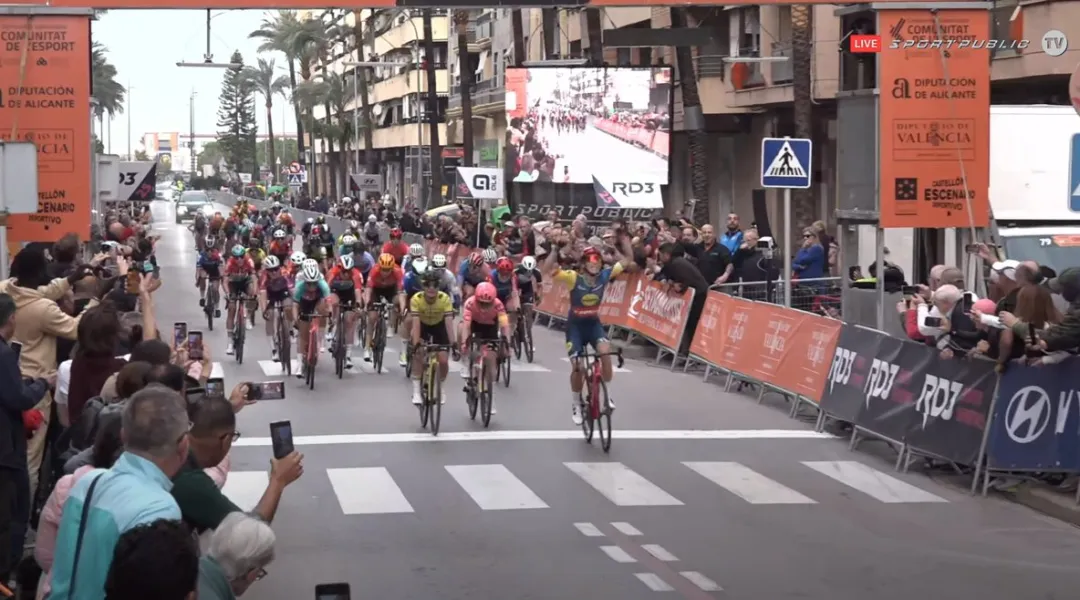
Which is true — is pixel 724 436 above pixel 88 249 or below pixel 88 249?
below

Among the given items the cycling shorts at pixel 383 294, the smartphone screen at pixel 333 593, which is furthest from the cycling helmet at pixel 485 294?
the smartphone screen at pixel 333 593

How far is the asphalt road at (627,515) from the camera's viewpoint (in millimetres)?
10320

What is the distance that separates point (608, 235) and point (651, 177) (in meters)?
13.8

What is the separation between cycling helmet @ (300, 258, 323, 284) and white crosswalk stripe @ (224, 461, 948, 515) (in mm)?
7136

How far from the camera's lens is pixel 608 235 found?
87.7 ft

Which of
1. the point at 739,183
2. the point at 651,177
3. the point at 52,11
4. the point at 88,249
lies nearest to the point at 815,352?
the point at 52,11

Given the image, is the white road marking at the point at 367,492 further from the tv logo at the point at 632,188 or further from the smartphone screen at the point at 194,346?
the tv logo at the point at 632,188

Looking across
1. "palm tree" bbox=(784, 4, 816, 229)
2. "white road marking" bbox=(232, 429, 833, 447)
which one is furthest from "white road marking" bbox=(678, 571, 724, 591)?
"palm tree" bbox=(784, 4, 816, 229)

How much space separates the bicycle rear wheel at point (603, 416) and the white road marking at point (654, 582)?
17.5 feet

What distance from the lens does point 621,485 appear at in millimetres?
14039

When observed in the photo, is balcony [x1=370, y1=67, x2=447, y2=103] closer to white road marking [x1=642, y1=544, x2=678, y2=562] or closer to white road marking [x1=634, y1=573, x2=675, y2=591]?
white road marking [x1=642, y1=544, x2=678, y2=562]

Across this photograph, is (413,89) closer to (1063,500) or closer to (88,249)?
(88,249)

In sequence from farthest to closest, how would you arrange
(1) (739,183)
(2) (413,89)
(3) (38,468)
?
1. (2) (413,89)
2. (1) (739,183)
3. (3) (38,468)

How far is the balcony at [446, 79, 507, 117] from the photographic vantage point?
66.2 metres
